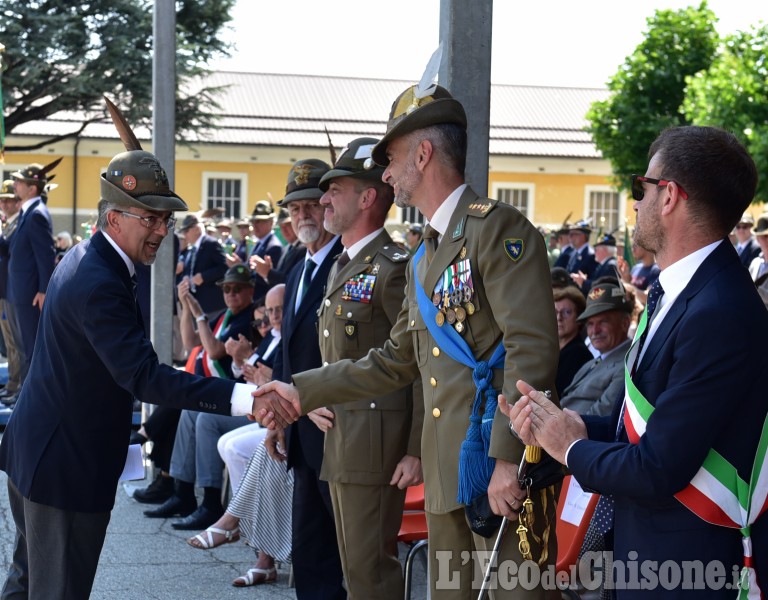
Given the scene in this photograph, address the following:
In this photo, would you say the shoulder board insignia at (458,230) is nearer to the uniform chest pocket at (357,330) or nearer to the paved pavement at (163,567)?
the uniform chest pocket at (357,330)

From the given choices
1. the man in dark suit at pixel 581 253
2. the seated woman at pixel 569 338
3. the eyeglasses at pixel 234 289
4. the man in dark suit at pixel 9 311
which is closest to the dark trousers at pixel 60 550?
the seated woman at pixel 569 338

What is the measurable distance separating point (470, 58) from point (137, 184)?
4.83 feet

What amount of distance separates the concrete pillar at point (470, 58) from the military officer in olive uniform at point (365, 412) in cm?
42

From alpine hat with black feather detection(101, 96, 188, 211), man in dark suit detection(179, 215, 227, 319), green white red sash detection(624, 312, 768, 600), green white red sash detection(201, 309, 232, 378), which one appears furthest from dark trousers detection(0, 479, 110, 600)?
man in dark suit detection(179, 215, 227, 319)

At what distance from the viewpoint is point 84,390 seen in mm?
3781

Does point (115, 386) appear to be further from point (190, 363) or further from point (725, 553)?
point (190, 363)

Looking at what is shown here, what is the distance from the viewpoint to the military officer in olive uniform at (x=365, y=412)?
4340 millimetres

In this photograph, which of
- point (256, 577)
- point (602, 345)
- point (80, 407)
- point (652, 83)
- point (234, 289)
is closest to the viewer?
point (80, 407)

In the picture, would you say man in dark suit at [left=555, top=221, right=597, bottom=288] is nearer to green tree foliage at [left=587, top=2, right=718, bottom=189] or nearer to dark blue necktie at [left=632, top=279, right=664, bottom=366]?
green tree foliage at [left=587, top=2, right=718, bottom=189]

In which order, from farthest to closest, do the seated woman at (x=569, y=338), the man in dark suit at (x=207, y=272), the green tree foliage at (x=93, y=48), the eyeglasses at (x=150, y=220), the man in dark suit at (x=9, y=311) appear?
the green tree foliage at (x=93, y=48) → the man in dark suit at (x=207, y=272) → the man in dark suit at (x=9, y=311) → the seated woman at (x=569, y=338) → the eyeglasses at (x=150, y=220)

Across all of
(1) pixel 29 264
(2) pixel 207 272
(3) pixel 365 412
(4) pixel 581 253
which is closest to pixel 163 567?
(3) pixel 365 412

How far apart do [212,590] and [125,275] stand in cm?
231

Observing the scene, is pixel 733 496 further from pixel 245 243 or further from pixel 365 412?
pixel 245 243

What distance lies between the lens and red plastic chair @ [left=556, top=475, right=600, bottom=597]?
4.73 metres
